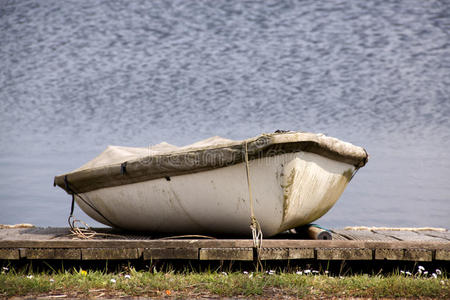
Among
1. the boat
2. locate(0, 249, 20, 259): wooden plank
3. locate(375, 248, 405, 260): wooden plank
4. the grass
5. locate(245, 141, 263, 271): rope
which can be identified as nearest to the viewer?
the grass

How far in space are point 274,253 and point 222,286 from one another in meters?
0.83

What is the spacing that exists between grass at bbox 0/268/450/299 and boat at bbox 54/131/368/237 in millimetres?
823

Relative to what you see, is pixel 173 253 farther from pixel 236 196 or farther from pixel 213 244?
pixel 236 196

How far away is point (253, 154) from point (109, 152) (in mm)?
2765

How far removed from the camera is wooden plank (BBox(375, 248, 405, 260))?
5.09 metres

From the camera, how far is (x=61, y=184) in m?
6.66

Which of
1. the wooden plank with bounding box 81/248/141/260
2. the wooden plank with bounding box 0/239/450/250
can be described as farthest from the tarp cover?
the wooden plank with bounding box 81/248/141/260

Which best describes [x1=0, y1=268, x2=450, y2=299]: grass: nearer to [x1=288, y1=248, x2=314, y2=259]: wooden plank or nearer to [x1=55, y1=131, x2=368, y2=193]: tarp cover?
[x1=288, y1=248, x2=314, y2=259]: wooden plank

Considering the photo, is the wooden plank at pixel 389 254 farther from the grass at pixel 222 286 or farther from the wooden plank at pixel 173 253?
the wooden plank at pixel 173 253

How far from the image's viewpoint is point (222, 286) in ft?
14.2

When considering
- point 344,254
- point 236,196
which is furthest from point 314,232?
point 236,196

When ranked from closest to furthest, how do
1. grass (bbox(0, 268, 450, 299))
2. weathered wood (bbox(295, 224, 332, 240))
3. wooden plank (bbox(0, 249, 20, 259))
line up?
grass (bbox(0, 268, 450, 299)) → wooden plank (bbox(0, 249, 20, 259)) → weathered wood (bbox(295, 224, 332, 240))

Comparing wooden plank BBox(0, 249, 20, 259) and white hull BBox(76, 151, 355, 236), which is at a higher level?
white hull BBox(76, 151, 355, 236)

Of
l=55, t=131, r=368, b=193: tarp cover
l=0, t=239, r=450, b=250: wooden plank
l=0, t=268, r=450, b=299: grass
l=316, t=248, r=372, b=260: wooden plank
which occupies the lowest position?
l=0, t=268, r=450, b=299: grass
